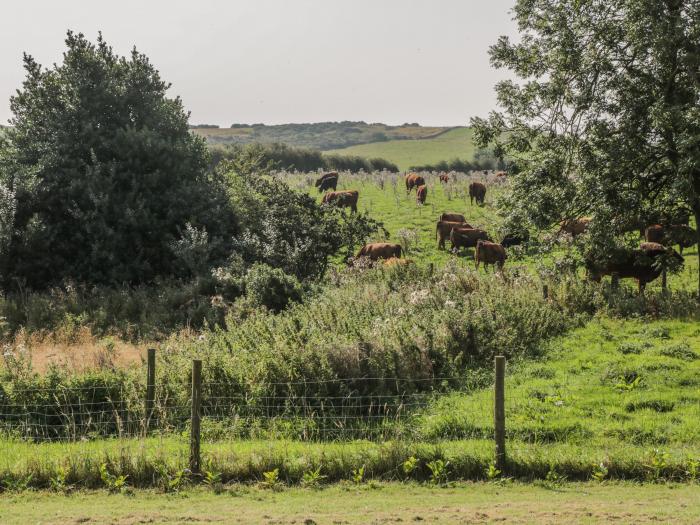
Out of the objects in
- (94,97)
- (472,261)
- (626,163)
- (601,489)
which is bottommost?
(601,489)

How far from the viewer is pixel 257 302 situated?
22.4m

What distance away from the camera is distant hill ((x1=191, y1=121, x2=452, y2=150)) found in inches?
5989

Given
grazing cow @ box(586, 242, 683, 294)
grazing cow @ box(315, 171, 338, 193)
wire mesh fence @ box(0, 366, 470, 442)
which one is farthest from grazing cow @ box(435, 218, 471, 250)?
grazing cow @ box(315, 171, 338, 193)

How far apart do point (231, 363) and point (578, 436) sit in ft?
23.7

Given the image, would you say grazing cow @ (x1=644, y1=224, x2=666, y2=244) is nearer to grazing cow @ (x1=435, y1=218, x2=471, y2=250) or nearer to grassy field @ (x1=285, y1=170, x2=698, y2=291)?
grassy field @ (x1=285, y1=170, x2=698, y2=291)

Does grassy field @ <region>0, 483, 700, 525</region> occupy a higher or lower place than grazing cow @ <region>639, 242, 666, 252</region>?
lower

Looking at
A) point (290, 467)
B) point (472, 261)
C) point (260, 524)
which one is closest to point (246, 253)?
point (472, 261)

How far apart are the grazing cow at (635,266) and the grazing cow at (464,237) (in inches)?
272

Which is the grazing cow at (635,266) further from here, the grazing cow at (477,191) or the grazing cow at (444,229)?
the grazing cow at (477,191)

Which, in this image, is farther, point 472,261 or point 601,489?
point 472,261

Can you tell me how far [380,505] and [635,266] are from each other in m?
16.7

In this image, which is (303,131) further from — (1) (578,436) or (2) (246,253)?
(1) (578,436)

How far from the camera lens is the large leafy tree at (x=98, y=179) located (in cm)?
2705

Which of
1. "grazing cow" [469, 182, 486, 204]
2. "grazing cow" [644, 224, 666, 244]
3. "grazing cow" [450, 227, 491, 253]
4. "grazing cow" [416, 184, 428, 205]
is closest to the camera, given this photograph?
"grazing cow" [644, 224, 666, 244]
